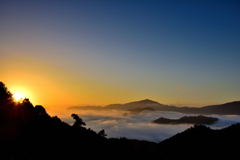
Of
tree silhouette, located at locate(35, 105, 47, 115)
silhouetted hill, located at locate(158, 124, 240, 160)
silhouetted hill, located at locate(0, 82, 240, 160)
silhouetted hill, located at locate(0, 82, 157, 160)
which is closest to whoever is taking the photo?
silhouetted hill, located at locate(0, 82, 157, 160)

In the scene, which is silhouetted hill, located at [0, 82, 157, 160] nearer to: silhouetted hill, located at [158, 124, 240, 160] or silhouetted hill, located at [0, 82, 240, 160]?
silhouetted hill, located at [0, 82, 240, 160]

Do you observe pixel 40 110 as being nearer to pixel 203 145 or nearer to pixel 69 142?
pixel 69 142

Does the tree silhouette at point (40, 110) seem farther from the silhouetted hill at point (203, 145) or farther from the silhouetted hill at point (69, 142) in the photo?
the silhouetted hill at point (203, 145)

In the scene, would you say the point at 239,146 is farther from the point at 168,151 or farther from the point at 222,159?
the point at 168,151

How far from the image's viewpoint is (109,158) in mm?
27703

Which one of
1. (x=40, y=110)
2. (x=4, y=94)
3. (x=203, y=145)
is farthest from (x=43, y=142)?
(x=203, y=145)

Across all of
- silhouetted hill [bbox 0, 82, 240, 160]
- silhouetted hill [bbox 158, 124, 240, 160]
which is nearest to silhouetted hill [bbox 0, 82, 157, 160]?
silhouetted hill [bbox 0, 82, 240, 160]

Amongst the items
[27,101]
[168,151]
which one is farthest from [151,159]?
[27,101]

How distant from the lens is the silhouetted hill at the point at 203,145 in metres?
30.4

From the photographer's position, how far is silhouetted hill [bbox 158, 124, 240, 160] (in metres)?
30.4

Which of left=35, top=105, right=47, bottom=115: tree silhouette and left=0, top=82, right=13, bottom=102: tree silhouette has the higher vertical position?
left=0, top=82, right=13, bottom=102: tree silhouette

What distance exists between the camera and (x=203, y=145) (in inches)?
1366

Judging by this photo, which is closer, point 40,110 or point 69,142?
point 69,142

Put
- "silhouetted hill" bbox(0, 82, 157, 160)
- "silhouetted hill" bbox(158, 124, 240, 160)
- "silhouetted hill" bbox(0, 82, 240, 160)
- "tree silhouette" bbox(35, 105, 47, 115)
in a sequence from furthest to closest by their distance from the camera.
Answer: "tree silhouette" bbox(35, 105, 47, 115)
"silhouetted hill" bbox(158, 124, 240, 160)
"silhouetted hill" bbox(0, 82, 240, 160)
"silhouetted hill" bbox(0, 82, 157, 160)
